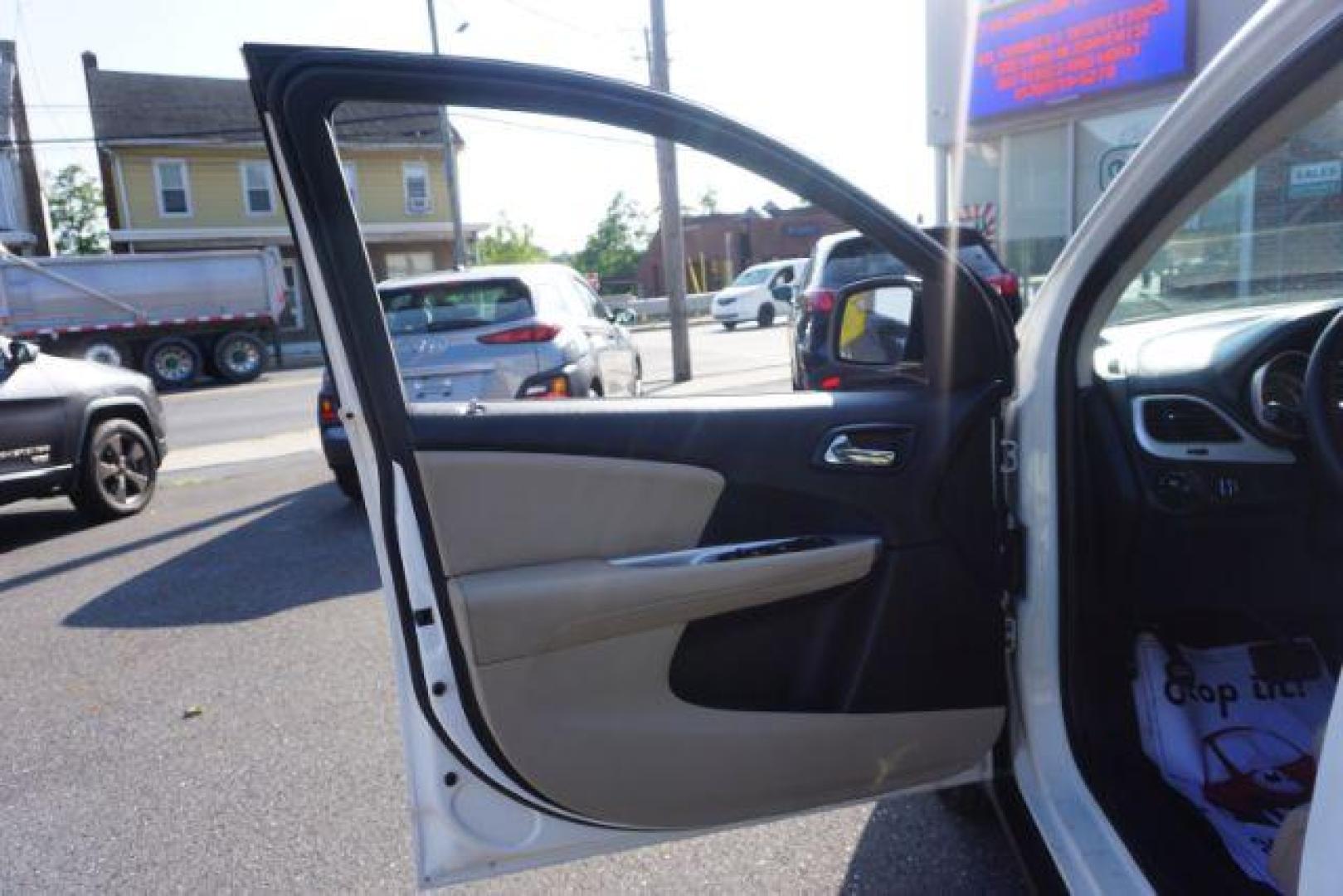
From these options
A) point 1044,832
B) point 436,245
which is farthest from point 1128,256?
point 436,245

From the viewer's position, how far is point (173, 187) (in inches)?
1065

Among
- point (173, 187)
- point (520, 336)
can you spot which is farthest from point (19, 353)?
point (173, 187)

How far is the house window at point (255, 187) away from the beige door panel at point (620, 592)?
95.9 feet

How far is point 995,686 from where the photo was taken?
194cm

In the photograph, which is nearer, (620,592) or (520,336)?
(620,592)

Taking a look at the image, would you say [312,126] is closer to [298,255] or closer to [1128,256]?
[298,255]

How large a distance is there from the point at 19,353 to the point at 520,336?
3.33 metres

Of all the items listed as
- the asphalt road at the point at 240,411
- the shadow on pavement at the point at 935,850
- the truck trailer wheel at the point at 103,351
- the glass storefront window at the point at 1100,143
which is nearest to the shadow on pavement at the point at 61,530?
the asphalt road at the point at 240,411

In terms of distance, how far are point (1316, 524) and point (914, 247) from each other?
1.23 meters

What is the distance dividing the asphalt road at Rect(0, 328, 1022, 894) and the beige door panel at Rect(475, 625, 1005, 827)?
67 centimetres

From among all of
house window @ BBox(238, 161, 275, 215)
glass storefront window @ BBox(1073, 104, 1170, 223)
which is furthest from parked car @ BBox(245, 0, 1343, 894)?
house window @ BBox(238, 161, 275, 215)

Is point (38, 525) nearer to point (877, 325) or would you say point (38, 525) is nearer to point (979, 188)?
point (877, 325)

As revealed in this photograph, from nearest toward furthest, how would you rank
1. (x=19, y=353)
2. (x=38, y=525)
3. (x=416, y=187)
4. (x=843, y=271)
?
(x=19, y=353) < (x=38, y=525) < (x=843, y=271) < (x=416, y=187)

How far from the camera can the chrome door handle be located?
1884mm
